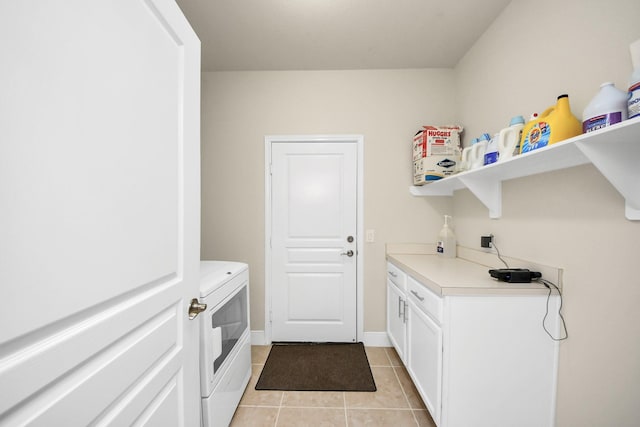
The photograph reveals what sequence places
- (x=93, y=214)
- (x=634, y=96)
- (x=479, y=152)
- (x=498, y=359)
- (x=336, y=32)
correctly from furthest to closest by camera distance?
(x=336, y=32)
(x=479, y=152)
(x=498, y=359)
(x=634, y=96)
(x=93, y=214)

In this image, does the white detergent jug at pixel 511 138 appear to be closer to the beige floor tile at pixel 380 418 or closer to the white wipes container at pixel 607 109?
the white wipes container at pixel 607 109

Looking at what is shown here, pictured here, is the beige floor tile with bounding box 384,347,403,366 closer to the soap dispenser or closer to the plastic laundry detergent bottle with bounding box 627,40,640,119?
the soap dispenser

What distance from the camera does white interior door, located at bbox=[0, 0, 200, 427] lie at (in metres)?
0.42

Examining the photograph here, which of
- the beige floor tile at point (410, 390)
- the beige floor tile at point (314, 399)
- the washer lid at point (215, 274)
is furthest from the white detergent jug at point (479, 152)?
the beige floor tile at point (314, 399)

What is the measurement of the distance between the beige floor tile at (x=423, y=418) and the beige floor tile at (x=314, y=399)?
0.47 metres

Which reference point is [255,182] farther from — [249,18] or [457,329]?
[457,329]

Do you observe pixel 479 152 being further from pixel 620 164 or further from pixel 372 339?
pixel 372 339

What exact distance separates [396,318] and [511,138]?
1.52 metres

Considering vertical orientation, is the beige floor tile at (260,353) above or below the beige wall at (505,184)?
below

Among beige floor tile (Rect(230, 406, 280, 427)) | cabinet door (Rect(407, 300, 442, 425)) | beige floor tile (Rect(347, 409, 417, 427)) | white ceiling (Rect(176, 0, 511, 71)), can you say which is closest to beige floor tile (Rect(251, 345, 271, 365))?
beige floor tile (Rect(230, 406, 280, 427))

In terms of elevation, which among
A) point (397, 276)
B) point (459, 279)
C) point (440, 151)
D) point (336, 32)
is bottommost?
point (397, 276)

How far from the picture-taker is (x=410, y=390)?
6.01 feet

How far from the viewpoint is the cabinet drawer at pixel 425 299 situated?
1355mm

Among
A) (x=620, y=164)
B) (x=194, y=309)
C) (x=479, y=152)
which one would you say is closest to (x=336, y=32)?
(x=479, y=152)
